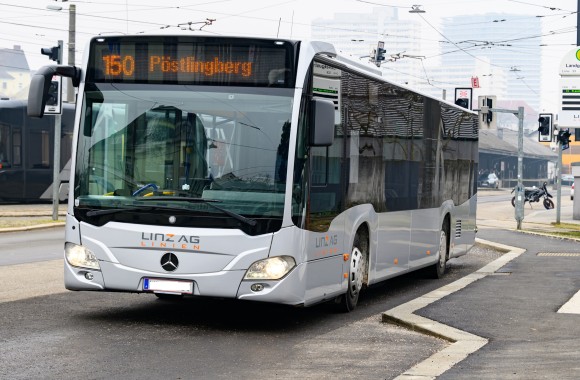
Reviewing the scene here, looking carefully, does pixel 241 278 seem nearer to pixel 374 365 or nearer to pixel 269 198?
pixel 269 198

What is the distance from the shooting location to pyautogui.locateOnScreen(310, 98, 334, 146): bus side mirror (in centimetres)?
1048

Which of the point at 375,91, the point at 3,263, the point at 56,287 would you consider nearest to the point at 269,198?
the point at 375,91

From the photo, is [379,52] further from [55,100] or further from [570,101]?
[55,100]

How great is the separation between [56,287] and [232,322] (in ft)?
11.0

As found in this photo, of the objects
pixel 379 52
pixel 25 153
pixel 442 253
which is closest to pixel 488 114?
pixel 379 52

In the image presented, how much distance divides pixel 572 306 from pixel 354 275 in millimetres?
2289

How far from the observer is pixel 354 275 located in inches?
485

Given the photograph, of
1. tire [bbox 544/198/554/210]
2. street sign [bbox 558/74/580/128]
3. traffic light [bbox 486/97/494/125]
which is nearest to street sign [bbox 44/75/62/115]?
street sign [bbox 558/74/580/128]

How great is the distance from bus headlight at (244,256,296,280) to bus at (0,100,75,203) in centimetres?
2865

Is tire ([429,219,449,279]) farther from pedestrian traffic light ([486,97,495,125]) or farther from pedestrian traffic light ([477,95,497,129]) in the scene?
pedestrian traffic light ([486,97,495,125])

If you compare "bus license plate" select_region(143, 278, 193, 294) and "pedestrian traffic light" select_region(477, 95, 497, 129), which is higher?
"pedestrian traffic light" select_region(477, 95, 497, 129)

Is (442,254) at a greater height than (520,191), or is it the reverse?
(520,191)

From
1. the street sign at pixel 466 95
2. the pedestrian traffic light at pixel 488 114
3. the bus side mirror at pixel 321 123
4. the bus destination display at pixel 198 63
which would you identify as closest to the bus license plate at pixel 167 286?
the bus side mirror at pixel 321 123

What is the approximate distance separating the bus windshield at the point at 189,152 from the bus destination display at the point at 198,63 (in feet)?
0.30
